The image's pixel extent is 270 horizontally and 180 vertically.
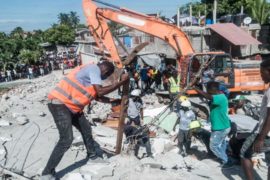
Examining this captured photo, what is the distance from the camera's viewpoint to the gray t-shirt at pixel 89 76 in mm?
4746

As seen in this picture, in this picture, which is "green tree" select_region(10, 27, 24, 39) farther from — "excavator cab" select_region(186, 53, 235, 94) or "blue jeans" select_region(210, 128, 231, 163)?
"blue jeans" select_region(210, 128, 231, 163)

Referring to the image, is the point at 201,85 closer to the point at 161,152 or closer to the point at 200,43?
the point at 161,152

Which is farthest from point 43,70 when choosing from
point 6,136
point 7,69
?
point 6,136

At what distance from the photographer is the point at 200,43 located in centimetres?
2352

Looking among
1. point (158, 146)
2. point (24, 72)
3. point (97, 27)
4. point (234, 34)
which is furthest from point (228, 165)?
point (24, 72)

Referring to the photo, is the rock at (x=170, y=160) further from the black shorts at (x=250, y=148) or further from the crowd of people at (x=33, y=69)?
the crowd of people at (x=33, y=69)

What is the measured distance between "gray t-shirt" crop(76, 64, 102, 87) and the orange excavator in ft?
23.7

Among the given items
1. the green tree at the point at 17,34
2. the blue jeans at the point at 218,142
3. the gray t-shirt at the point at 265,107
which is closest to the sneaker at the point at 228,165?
the blue jeans at the point at 218,142

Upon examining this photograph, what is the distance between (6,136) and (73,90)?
9.05 feet

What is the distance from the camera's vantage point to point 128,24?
12703mm

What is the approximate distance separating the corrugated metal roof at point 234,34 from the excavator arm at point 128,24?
30.7 ft

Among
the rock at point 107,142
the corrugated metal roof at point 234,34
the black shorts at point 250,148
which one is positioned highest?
the corrugated metal roof at point 234,34

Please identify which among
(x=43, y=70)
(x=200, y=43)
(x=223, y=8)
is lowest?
(x=43, y=70)

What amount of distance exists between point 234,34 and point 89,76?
61.8 ft
